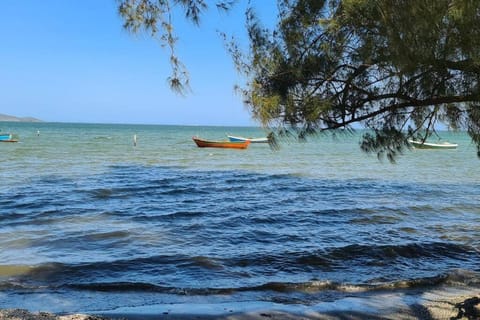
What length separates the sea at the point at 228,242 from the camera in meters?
5.23

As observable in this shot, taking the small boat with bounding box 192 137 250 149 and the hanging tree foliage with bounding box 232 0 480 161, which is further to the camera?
the small boat with bounding box 192 137 250 149

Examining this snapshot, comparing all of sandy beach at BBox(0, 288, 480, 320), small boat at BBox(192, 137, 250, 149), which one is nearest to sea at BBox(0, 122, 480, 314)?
sandy beach at BBox(0, 288, 480, 320)

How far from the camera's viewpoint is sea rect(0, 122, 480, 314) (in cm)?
523

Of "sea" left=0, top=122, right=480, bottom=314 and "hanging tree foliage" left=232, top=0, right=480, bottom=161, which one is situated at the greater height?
"hanging tree foliage" left=232, top=0, right=480, bottom=161

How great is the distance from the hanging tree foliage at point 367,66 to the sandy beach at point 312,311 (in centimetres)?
149

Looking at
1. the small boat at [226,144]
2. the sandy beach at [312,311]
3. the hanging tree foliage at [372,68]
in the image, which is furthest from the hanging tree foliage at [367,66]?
the small boat at [226,144]

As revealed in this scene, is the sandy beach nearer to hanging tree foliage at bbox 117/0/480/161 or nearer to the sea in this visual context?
the sea

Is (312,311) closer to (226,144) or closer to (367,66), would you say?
(367,66)

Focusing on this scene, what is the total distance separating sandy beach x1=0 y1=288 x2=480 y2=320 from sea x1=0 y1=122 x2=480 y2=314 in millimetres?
62

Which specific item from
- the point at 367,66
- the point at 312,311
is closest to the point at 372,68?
the point at 367,66

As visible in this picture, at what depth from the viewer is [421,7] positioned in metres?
2.73

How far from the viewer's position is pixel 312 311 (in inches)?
181

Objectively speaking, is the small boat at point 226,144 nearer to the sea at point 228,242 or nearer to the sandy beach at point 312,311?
the sea at point 228,242

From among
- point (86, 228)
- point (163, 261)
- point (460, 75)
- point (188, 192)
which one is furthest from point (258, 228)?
point (460, 75)
